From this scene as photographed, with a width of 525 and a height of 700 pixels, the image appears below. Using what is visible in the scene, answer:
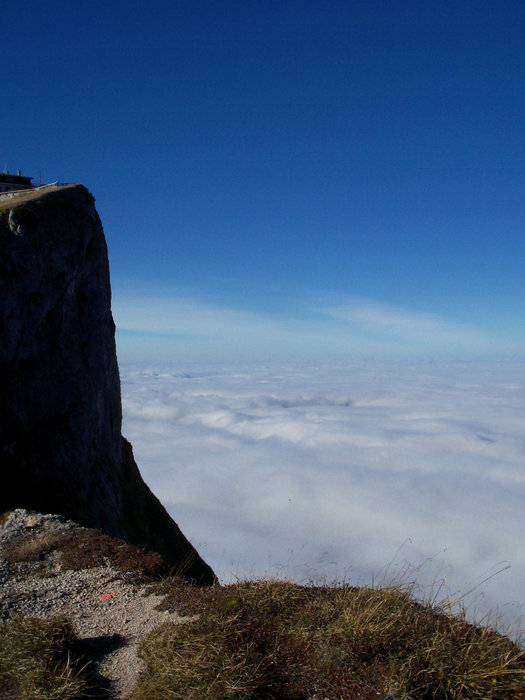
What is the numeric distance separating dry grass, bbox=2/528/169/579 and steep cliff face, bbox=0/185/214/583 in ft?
25.4

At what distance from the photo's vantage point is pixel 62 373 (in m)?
25.6

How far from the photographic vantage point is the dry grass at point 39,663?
15.3ft

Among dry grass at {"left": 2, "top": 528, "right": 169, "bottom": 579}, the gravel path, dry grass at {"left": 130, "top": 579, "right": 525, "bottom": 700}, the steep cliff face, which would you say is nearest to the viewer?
dry grass at {"left": 130, "top": 579, "right": 525, "bottom": 700}

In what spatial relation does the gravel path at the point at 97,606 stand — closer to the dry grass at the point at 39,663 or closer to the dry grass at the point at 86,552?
the dry grass at the point at 86,552

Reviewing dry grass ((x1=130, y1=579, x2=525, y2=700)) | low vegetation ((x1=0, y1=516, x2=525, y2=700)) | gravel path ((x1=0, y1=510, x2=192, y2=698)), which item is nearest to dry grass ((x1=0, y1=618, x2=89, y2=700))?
low vegetation ((x1=0, y1=516, x2=525, y2=700))

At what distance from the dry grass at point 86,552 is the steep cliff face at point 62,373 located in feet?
25.4

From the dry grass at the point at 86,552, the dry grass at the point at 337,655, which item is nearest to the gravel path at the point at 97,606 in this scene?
the dry grass at the point at 86,552

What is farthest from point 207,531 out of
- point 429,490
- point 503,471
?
point 503,471

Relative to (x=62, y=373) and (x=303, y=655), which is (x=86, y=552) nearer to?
(x=303, y=655)

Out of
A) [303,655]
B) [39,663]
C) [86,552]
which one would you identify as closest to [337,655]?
[303,655]

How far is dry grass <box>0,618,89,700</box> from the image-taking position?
4664mm

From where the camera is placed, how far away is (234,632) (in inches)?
218

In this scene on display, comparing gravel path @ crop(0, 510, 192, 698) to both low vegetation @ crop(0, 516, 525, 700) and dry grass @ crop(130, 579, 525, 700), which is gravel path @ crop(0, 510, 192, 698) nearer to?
low vegetation @ crop(0, 516, 525, 700)

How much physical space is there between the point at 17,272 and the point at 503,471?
185m
